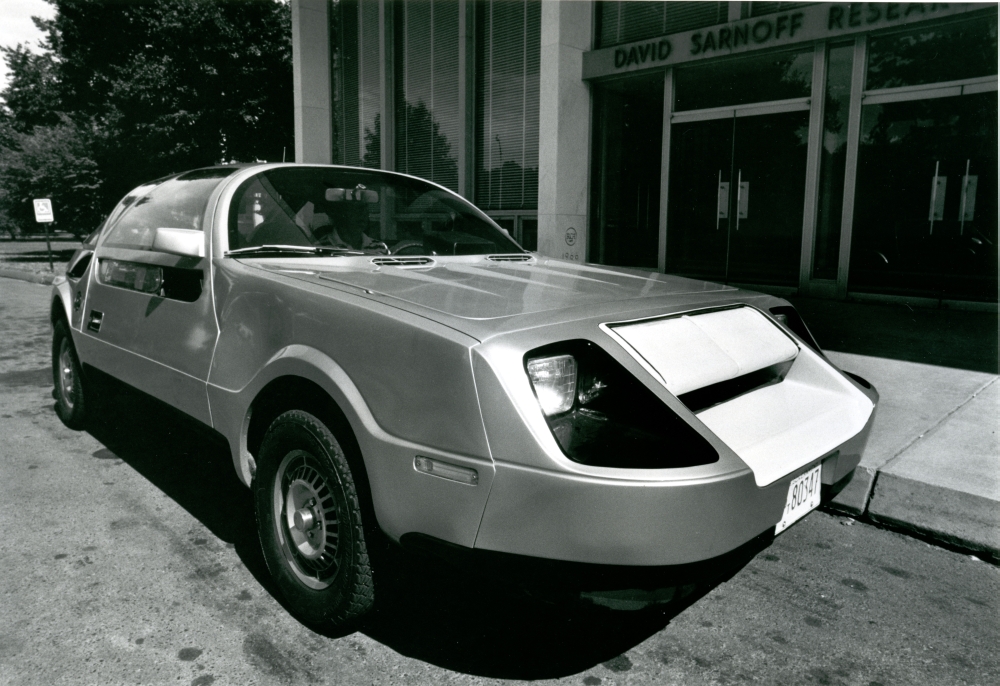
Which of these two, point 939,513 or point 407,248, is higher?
point 407,248

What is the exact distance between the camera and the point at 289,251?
3.14 meters

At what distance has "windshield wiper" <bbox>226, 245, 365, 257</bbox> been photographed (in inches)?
122

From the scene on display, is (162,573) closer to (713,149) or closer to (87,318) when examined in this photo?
(87,318)

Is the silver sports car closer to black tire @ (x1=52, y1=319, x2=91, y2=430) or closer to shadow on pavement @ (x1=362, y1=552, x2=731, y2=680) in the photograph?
shadow on pavement @ (x1=362, y1=552, x2=731, y2=680)

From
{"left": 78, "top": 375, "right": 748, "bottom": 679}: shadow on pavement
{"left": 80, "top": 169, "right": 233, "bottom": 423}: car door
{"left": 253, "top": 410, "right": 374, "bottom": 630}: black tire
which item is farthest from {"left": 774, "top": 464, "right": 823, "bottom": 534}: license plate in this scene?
{"left": 80, "top": 169, "right": 233, "bottom": 423}: car door

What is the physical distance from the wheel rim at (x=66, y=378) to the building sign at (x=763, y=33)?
8899 millimetres

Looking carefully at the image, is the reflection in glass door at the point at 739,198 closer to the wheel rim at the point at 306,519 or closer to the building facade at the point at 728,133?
the building facade at the point at 728,133

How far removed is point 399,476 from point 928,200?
31.0 feet

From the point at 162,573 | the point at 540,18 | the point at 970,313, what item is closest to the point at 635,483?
the point at 162,573

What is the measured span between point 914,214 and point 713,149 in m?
2.87

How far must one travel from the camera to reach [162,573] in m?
2.86

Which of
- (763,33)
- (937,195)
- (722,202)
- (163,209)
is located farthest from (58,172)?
(937,195)

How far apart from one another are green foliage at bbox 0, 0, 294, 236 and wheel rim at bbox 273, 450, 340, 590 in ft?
71.3

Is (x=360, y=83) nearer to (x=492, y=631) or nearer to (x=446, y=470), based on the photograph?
(x=492, y=631)
